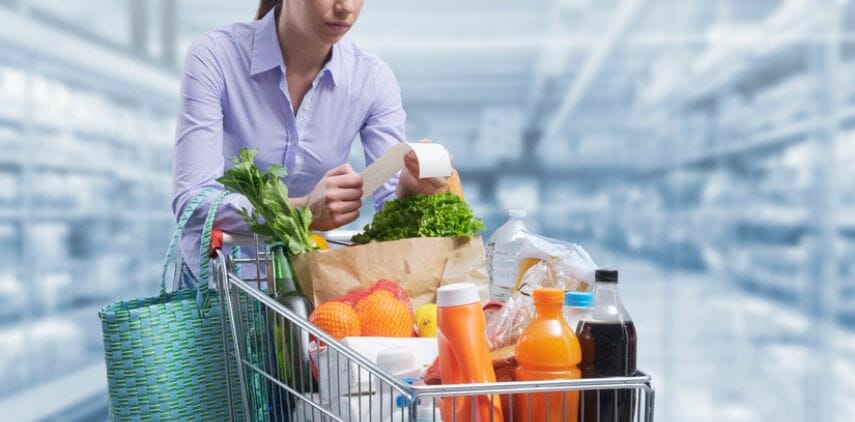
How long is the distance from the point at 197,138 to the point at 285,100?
0.28 m

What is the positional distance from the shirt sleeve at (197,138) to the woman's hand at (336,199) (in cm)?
21

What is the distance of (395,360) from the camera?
3.37 ft

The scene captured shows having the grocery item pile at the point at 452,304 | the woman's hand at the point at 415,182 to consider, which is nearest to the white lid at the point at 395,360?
the grocery item pile at the point at 452,304

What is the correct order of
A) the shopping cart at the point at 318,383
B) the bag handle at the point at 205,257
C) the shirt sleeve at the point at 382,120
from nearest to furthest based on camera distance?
the shopping cart at the point at 318,383
the bag handle at the point at 205,257
the shirt sleeve at the point at 382,120

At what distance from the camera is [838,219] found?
5.61 m

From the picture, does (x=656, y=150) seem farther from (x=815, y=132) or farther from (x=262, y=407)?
(x=262, y=407)

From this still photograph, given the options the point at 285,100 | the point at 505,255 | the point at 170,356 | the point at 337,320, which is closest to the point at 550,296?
the point at 337,320

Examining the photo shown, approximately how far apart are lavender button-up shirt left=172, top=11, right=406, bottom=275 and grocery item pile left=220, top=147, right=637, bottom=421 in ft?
1.31

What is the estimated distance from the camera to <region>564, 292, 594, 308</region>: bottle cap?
1004mm

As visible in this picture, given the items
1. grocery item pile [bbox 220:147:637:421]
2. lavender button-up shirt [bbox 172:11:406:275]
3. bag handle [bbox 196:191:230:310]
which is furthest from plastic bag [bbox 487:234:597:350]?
lavender button-up shirt [bbox 172:11:406:275]

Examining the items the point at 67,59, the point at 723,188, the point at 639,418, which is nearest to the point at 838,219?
the point at 723,188

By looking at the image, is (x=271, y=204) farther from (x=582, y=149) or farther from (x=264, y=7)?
(x=582, y=149)

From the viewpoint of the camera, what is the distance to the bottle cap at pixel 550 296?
0.95 metres

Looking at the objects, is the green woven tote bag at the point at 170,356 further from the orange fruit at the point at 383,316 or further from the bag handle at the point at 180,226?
the orange fruit at the point at 383,316
